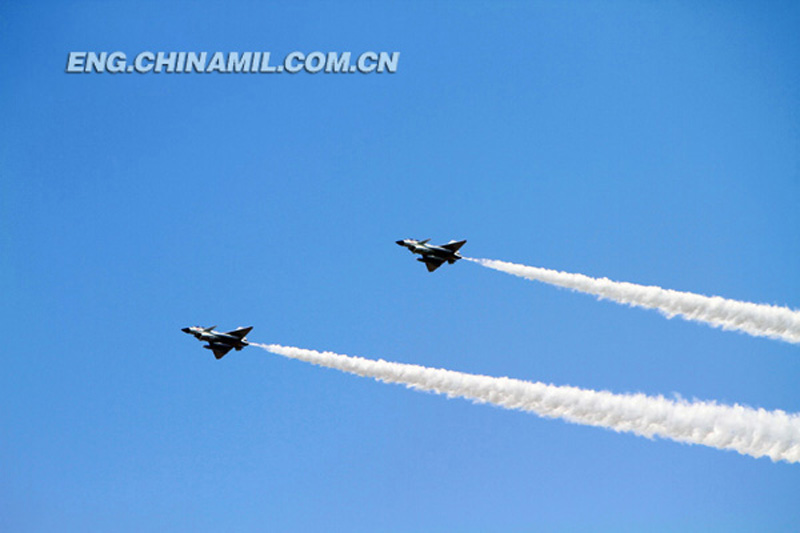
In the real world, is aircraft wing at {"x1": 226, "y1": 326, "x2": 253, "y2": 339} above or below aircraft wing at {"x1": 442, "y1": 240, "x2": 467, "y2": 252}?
below

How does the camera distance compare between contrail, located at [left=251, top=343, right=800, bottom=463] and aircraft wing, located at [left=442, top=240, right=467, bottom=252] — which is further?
aircraft wing, located at [left=442, top=240, right=467, bottom=252]

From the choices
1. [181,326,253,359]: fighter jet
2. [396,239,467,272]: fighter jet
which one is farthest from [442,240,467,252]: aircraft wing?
[181,326,253,359]: fighter jet

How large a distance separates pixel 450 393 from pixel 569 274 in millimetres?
14453

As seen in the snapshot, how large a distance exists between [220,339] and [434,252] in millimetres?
20389

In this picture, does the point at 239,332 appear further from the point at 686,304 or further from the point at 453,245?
the point at 686,304

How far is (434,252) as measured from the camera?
8756cm

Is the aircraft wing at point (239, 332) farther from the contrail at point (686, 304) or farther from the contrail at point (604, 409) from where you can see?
the contrail at point (686, 304)

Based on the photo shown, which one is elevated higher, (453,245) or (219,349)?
(453,245)

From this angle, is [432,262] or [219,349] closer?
[432,262]

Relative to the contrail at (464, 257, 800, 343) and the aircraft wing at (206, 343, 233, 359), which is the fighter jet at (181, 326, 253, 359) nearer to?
the aircraft wing at (206, 343, 233, 359)

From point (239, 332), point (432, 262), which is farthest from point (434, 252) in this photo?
point (239, 332)

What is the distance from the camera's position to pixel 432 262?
88188mm

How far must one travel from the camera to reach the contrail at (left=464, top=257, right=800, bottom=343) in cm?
7731

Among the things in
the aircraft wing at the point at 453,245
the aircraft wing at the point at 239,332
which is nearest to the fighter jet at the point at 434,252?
the aircraft wing at the point at 453,245
